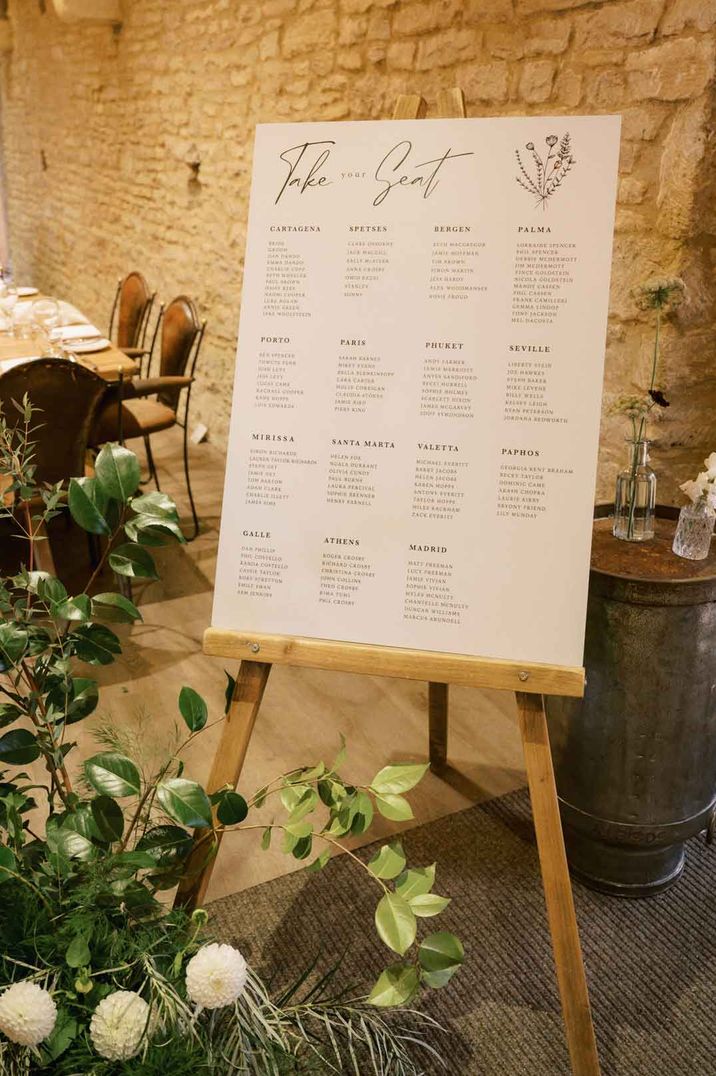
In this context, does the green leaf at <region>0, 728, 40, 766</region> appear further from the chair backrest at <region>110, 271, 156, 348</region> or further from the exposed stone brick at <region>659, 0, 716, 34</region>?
the chair backrest at <region>110, 271, 156, 348</region>

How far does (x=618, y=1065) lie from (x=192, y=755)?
1338 mm

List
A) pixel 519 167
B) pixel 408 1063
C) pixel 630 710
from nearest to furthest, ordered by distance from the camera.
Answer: pixel 519 167 → pixel 408 1063 → pixel 630 710

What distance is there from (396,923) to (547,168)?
3.85ft

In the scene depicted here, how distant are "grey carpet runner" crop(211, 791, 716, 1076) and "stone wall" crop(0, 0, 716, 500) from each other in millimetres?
1202

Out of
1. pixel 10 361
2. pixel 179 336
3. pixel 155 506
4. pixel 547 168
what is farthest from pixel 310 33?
pixel 155 506

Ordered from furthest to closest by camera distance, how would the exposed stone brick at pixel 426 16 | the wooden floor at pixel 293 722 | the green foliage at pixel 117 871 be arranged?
the exposed stone brick at pixel 426 16, the wooden floor at pixel 293 722, the green foliage at pixel 117 871

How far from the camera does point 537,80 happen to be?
2.71m

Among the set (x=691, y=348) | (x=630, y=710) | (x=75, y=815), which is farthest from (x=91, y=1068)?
(x=691, y=348)

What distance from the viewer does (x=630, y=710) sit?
1852mm

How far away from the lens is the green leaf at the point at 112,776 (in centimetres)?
122

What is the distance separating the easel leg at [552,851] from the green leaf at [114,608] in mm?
640

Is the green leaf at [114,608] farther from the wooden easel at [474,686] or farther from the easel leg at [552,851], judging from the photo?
the easel leg at [552,851]

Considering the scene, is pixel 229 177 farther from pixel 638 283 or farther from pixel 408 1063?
pixel 408 1063

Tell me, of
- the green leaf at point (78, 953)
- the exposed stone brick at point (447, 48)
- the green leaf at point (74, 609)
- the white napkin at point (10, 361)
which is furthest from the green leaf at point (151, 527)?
the exposed stone brick at point (447, 48)
